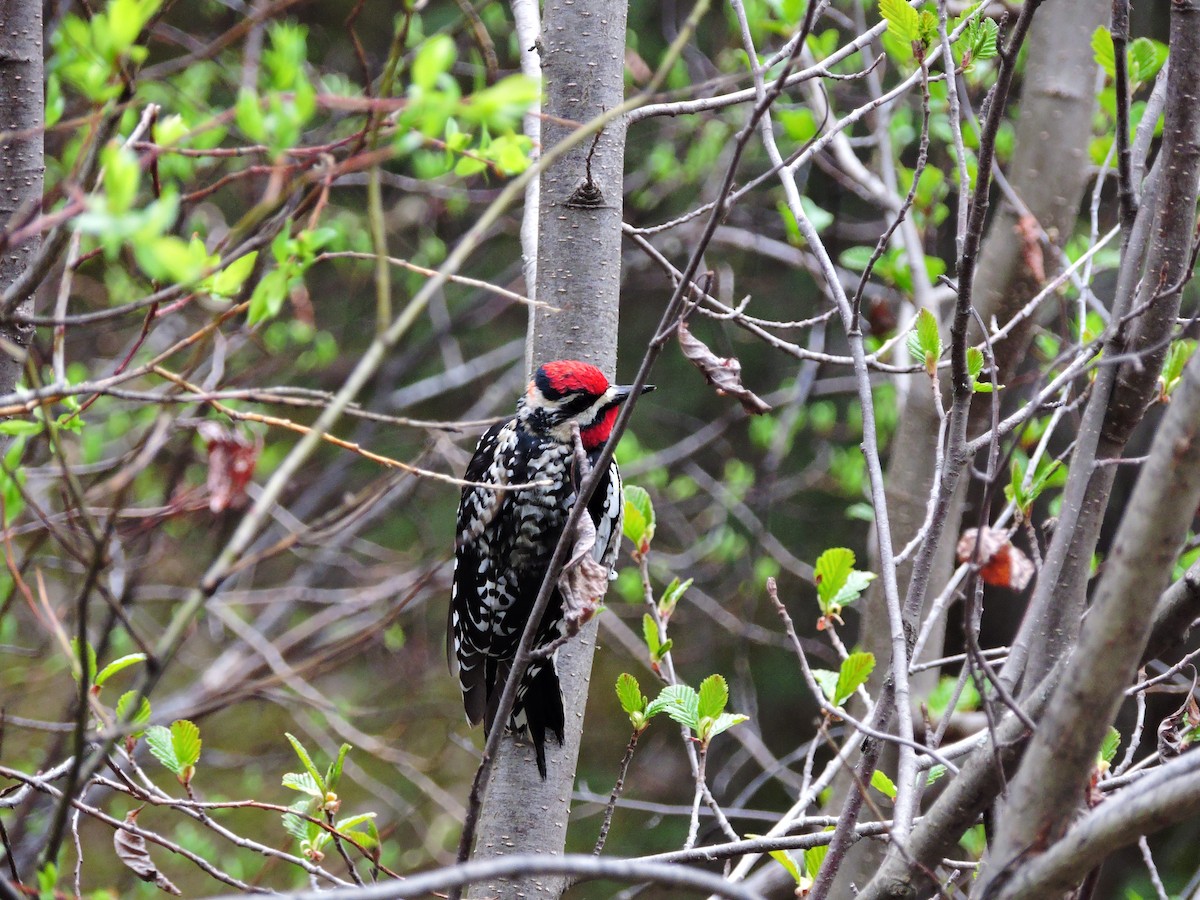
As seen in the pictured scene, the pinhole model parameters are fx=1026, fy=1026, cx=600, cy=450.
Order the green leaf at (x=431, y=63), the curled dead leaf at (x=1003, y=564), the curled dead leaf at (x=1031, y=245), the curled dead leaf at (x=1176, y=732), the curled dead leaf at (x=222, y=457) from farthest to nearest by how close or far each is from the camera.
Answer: the curled dead leaf at (x=1031, y=245), the curled dead leaf at (x=222, y=457), the curled dead leaf at (x=1176, y=732), the curled dead leaf at (x=1003, y=564), the green leaf at (x=431, y=63)

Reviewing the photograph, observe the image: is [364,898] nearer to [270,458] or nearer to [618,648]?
[270,458]

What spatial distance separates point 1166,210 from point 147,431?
10.6 ft

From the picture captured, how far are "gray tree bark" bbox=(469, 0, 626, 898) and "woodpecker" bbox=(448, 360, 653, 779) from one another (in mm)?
337

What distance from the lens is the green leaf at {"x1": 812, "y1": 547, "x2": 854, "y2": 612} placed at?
201 centimetres

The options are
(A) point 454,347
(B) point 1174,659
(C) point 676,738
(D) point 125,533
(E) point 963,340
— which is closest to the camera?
(E) point 963,340

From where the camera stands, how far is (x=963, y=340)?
1.61 m

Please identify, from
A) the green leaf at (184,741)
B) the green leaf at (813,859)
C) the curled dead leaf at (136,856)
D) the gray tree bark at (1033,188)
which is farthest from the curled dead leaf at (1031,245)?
the curled dead leaf at (136,856)

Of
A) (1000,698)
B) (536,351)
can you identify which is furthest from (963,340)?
(536,351)

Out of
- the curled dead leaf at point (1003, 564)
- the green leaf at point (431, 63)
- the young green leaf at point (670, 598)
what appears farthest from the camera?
the young green leaf at point (670, 598)

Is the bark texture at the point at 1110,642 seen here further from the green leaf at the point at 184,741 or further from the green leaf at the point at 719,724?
the green leaf at the point at 184,741

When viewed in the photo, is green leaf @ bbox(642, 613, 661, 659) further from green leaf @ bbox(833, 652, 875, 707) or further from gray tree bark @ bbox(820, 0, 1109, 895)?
gray tree bark @ bbox(820, 0, 1109, 895)

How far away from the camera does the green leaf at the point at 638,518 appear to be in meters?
2.41

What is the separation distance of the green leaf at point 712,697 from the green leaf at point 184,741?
3.19 feet

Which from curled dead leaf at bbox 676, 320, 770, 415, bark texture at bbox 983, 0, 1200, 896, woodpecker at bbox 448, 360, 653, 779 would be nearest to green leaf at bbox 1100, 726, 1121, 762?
bark texture at bbox 983, 0, 1200, 896
